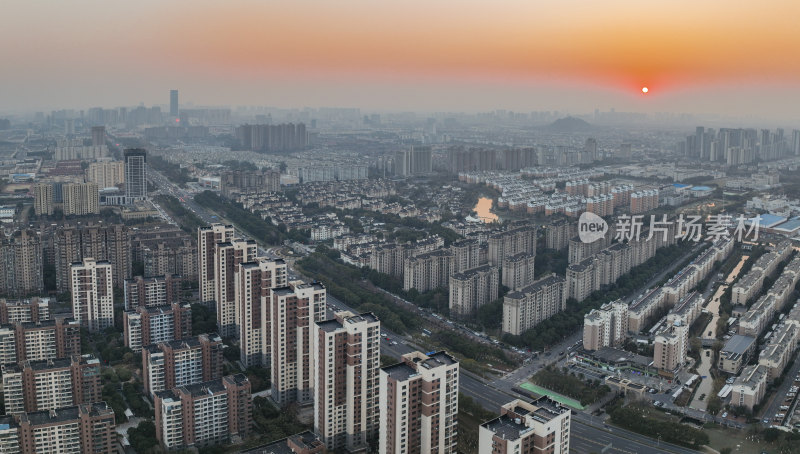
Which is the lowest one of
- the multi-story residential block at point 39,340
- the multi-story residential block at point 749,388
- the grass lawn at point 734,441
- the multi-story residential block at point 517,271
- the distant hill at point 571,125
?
the grass lawn at point 734,441

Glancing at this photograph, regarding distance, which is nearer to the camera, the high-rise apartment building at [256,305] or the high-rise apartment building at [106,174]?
the high-rise apartment building at [256,305]

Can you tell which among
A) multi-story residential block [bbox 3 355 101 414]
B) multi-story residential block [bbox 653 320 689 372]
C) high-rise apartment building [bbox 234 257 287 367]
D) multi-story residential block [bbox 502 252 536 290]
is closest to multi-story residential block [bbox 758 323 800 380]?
multi-story residential block [bbox 653 320 689 372]

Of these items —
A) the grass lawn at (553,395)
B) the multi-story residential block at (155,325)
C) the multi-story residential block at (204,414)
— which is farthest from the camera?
the multi-story residential block at (155,325)

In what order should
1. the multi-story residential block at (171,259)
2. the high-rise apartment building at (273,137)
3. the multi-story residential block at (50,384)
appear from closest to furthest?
1. the multi-story residential block at (50,384)
2. the multi-story residential block at (171,259)
3. the high-rise apartment building at (273,137)

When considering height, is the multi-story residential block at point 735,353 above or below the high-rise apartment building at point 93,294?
below

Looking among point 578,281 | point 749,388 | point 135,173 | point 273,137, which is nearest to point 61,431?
point 749,388

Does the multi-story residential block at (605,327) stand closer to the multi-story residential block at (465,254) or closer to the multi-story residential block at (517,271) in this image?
the multi-story residential block at (517,271)

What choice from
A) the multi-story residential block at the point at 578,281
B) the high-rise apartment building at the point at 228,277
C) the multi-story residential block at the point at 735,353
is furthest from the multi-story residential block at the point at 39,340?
the multi-story residential block at the point at 735,353
